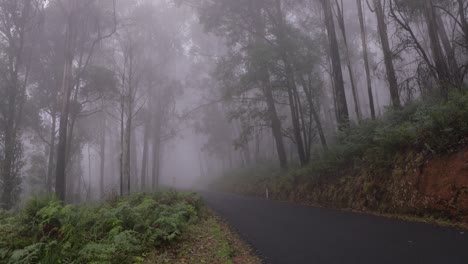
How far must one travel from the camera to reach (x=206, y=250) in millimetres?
7215

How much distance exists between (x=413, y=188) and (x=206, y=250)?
16.6 ft

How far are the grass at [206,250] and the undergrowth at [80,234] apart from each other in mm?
267

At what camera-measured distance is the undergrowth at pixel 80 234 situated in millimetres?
5375

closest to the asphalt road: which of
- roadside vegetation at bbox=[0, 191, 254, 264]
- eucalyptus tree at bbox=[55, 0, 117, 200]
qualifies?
roadside vegetation at bbox=[0, 191, 254, 264]

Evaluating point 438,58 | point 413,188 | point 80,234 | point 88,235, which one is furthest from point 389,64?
point 80,234

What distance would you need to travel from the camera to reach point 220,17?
19.7m

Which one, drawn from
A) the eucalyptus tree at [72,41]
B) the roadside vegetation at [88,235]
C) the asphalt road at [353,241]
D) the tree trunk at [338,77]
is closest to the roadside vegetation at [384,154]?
the asphalt road at [353,241]

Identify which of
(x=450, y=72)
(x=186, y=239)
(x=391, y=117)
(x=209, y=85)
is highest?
(x=209, y=85)

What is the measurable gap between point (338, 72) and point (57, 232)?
12.8 meters

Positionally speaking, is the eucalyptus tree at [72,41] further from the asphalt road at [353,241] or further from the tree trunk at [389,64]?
the tree trunk at [389,64]

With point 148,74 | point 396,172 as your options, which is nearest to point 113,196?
point 396,172

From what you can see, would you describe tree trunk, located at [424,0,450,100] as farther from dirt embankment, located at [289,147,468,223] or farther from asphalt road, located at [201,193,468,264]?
asphalt road, located at [201,193,468,264]

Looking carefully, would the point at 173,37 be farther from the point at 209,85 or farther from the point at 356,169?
the point at 356,169

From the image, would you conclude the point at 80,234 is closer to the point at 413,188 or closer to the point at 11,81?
the point at 413,188
